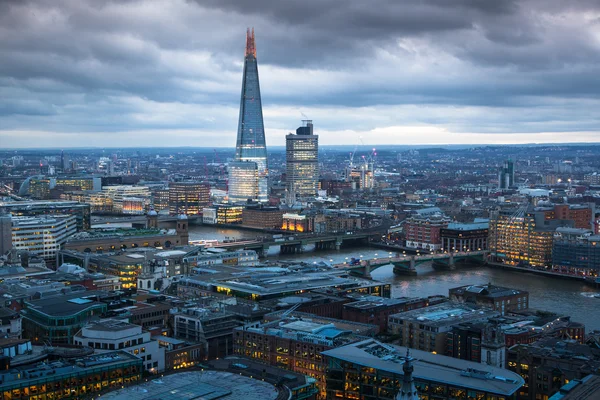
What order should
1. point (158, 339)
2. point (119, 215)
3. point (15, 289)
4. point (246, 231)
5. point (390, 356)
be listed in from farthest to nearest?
point (119, 215) → point (246, 231) → point (15, 289) → point (158, 339) → point (390, 356)

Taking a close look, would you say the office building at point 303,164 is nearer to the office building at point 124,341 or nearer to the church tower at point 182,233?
the church tower at point 182,233

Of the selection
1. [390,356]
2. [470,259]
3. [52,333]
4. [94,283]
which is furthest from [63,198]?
[390,356]

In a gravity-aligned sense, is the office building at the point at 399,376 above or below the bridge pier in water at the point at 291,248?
above

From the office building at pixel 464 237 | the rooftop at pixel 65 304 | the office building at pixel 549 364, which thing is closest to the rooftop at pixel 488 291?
the office building at pixel 549 364

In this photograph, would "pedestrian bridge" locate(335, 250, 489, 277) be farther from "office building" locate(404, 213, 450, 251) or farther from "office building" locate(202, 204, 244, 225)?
"office building" locate(202, 204, 244, 225)

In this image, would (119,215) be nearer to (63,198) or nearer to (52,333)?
(63,198)

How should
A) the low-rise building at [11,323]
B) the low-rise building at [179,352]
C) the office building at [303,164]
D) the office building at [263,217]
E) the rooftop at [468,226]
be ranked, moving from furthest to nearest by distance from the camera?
1. the office building at [303,164]
2. the office building at [263,217]
3. the rooftop at [468,226]
4. the low-rise building at [11,323]
5. the low-rise building at [179,352]
